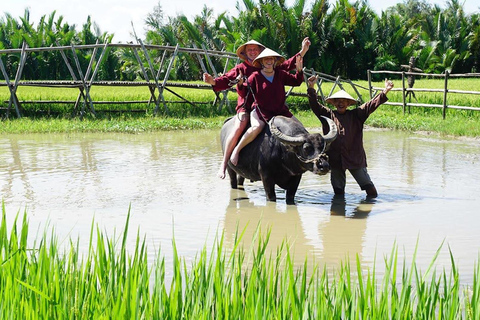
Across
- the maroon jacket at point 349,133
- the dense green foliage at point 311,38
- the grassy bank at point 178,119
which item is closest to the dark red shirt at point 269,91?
the maroon jacket at point 349,133

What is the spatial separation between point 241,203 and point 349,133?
1.13 metres

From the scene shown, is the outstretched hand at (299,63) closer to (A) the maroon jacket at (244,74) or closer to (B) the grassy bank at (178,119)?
(A) the maroon jacket at (244,74)

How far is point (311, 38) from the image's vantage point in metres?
30.2

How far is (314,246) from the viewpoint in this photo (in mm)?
5039


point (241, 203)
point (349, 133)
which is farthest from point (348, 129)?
point (241, 203)

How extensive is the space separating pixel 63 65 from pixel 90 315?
29.4 m

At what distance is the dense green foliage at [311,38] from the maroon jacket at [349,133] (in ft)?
73.1

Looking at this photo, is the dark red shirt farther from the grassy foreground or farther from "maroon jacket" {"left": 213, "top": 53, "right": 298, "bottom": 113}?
the grassy foreground

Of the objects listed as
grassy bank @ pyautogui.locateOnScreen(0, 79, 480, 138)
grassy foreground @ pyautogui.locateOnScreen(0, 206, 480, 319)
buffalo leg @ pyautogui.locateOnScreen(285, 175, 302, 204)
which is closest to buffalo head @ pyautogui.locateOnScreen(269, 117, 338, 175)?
buffalo leg @ pyautogui.locateOnScreen(285, 175, 302, 204)

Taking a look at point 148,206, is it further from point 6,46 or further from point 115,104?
point 6,46

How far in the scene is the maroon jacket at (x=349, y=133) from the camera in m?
6.60

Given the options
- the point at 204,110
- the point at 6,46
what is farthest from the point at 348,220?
the point at 6,46

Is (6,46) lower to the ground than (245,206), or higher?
higher

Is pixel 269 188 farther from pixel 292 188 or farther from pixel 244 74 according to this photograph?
pixel 244 74
